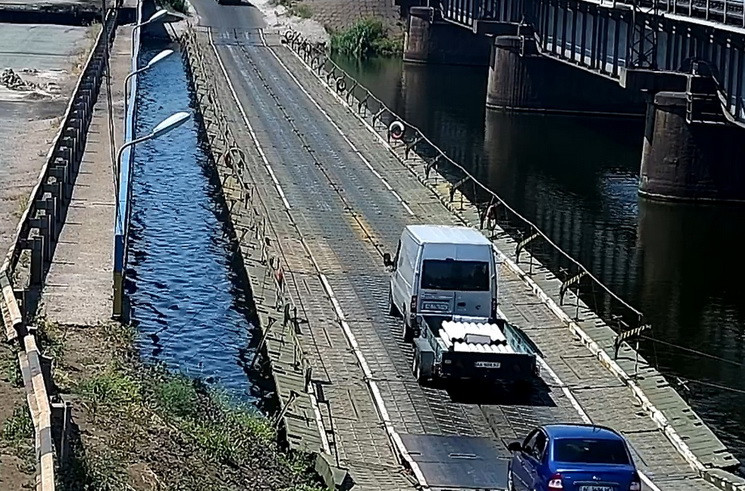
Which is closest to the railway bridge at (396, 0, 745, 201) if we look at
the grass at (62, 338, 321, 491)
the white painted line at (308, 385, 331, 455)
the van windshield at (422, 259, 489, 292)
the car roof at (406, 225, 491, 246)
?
the car roof at (406, 225, 491, 246)

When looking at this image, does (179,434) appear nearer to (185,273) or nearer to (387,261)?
(387,261)

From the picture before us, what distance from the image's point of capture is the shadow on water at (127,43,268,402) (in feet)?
113

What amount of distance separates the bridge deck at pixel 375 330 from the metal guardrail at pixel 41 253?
571cm

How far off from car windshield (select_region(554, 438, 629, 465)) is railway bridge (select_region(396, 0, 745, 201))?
31935 millimetres

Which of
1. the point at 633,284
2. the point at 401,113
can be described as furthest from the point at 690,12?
the point at 401,113

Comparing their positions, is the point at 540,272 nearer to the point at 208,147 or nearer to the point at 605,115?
the point at 208,147

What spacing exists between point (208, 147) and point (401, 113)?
2083cm

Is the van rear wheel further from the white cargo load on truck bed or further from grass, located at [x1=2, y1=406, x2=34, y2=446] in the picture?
grass, located at [x1=2, y1=406, x2=34, y2=446]

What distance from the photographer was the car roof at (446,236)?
104ft

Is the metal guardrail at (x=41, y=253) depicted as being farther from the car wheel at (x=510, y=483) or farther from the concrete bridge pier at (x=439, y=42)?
the concrete bridge pier at (x=439, y=42)

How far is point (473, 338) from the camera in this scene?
2959 centimetres

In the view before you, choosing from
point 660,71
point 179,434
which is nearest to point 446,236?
point 179,434

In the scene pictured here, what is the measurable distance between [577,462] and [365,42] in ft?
314

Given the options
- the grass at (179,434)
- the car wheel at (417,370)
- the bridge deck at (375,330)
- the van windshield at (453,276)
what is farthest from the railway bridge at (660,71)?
the grass at (179,434)
